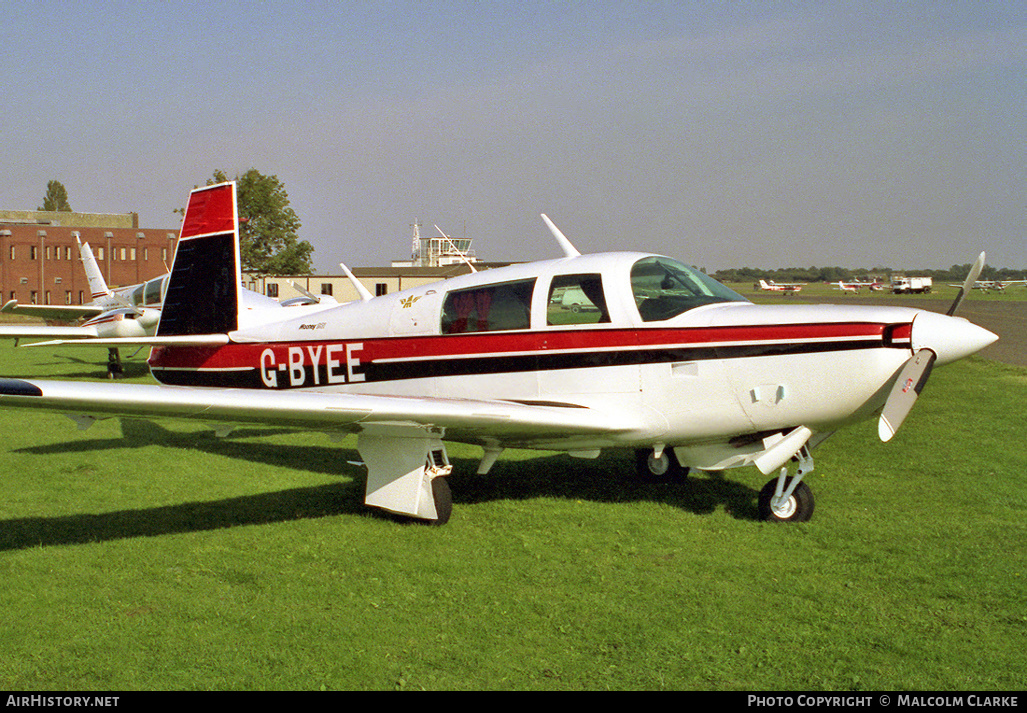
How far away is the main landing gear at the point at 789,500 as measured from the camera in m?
6.64

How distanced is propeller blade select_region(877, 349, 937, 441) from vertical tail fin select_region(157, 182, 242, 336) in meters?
6.75

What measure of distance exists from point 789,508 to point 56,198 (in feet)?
445

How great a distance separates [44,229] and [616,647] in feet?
279

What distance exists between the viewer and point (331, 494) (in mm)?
7879

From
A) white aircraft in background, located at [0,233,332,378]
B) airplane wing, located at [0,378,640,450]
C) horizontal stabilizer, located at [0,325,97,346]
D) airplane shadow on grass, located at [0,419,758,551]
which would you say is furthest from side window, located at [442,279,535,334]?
white aircraft in background, located at [0,233,332,378]

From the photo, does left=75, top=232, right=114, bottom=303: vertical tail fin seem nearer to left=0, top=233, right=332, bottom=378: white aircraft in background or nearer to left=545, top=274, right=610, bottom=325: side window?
left=0, top=233, right=332, bottom=378: white aircraft in background

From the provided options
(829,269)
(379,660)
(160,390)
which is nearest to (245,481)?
(160,390)

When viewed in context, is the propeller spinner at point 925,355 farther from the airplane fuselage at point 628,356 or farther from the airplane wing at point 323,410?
the airplane wing at point 323,410

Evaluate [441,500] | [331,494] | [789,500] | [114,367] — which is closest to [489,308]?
[441,500]

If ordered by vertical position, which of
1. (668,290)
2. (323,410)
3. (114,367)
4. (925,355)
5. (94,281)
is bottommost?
(114,367)

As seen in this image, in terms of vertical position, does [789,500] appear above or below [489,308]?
below

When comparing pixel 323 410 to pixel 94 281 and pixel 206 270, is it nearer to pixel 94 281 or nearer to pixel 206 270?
pixel 206 270

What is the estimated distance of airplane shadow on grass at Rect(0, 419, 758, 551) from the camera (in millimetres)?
6641

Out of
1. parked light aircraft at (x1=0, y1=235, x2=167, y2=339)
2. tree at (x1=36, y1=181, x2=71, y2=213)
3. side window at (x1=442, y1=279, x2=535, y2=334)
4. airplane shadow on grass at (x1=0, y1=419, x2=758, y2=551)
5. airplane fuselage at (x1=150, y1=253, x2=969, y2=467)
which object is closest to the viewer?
airplane fuselage at (x1=150, y1=253, x2=969, y2=467)
